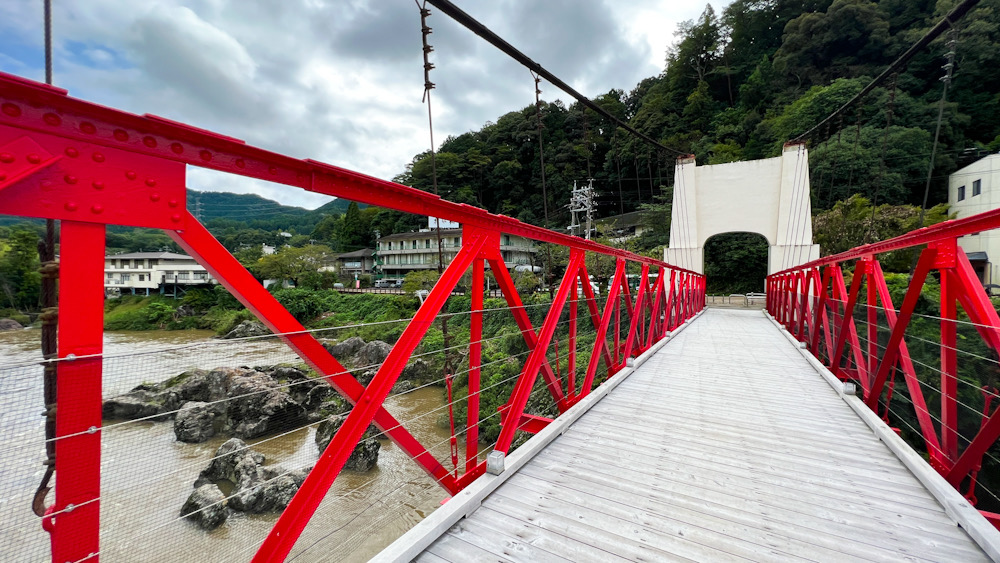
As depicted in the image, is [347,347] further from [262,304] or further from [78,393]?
[78,393]

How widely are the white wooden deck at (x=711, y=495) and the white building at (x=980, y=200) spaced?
13.1 meters

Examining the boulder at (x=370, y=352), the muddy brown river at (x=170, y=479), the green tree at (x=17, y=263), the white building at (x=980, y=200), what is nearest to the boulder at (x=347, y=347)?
the boulder at (x=370, y=352)

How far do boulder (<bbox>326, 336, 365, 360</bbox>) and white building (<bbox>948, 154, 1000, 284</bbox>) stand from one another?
57.5ft

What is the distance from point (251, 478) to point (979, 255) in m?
19.5

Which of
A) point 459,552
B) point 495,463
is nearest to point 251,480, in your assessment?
point 495,463

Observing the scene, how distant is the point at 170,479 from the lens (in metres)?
1.15

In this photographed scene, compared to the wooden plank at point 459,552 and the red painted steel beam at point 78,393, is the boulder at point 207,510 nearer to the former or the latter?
the wooden plank at point 459,552

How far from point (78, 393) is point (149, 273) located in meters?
20.0

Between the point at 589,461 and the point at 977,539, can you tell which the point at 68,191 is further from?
the point at 977,539

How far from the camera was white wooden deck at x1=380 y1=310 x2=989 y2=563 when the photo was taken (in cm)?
134

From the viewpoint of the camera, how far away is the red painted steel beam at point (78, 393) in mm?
680

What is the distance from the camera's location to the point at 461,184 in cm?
3200

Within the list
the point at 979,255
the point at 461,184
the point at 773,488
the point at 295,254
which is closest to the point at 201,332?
the point at 295,254

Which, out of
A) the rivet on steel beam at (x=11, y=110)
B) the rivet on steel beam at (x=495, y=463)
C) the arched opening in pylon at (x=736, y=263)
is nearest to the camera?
the rivet on steel beam at (x=11, y=110)
